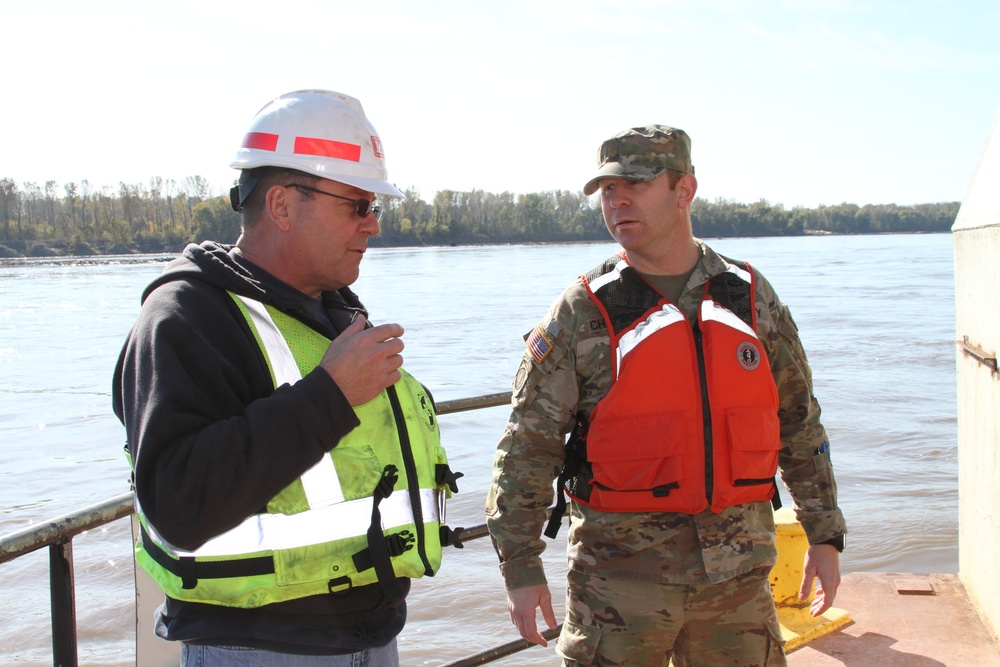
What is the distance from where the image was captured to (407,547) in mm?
1938

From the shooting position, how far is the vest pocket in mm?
2498

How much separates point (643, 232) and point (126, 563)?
806cm

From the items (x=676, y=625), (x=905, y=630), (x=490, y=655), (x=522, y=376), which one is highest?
(x=522, y=376)

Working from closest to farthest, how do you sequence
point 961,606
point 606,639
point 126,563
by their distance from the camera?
point 606,639, point 961,606, point 126,563

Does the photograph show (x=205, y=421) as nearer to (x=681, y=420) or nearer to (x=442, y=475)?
(x=442, y=475)

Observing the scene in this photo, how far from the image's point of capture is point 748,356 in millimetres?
2568

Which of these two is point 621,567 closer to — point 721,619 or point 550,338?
point 721,619

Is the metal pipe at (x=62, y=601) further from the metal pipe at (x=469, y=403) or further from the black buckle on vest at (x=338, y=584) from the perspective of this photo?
the metal pipe at (x=469, y=403)

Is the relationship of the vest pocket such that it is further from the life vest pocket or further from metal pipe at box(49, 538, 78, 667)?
metal pipe at box(49, 538, 78, 667)

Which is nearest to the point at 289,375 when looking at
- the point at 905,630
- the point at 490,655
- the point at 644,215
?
the point at 644,215

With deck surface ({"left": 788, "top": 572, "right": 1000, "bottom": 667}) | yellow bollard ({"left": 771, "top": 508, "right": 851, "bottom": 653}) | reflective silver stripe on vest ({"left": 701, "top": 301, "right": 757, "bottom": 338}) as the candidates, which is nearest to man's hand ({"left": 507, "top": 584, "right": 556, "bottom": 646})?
reflective silver stripe on vest ({"left": 701, "top": 301, "right": 757, "bottom": 338})

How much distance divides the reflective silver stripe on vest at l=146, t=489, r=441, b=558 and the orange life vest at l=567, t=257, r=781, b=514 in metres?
0.78

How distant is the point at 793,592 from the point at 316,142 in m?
3.38

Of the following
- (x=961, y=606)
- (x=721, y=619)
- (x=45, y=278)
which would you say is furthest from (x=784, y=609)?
(x=45, y=278)
